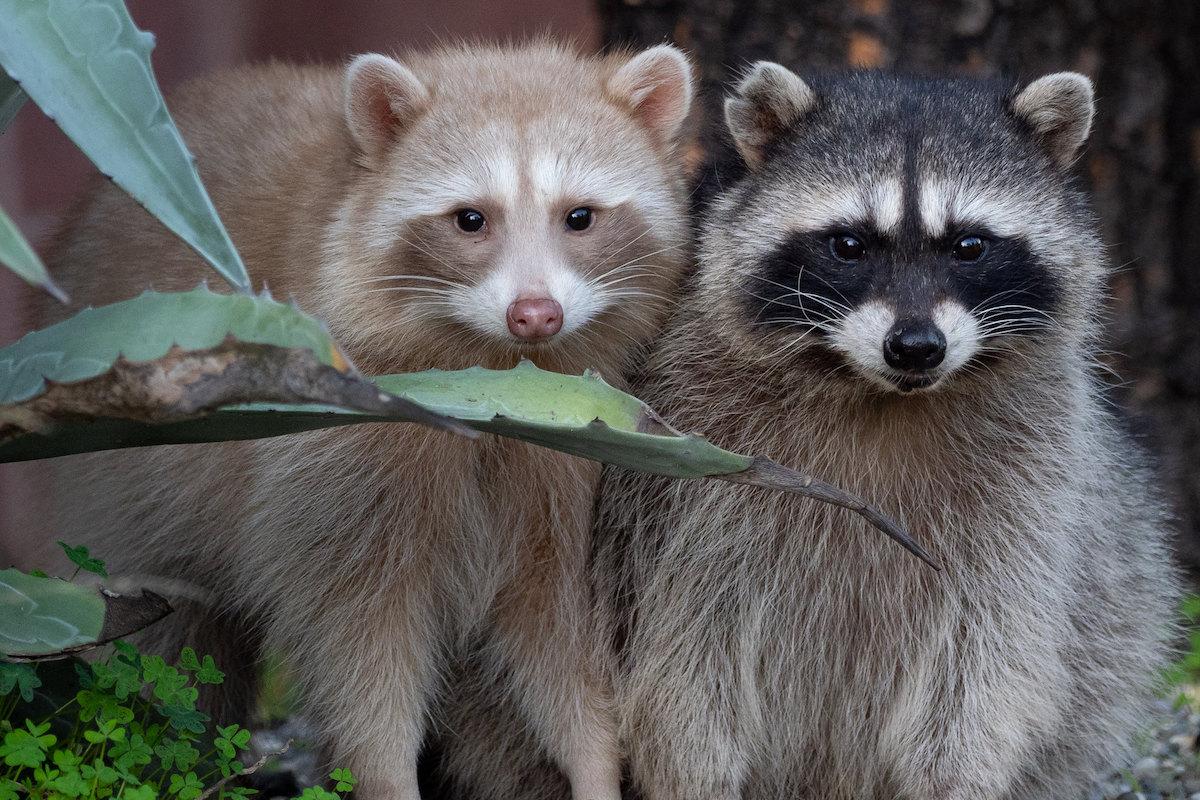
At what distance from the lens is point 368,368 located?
2.95 meters

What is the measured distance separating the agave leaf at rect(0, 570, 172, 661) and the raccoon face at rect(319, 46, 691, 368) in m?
0.83

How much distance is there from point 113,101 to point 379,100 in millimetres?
1104

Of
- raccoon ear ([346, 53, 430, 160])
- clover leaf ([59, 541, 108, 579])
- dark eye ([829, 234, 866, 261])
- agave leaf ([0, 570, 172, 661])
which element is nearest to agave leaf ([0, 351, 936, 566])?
agave leaf ([0, 570, 172, 661])

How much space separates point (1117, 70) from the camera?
14.8 ft

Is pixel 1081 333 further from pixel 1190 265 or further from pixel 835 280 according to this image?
pixel 1190 265

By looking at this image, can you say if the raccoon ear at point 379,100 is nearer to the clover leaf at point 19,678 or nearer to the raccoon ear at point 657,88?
the raccoon ear at point 657,88

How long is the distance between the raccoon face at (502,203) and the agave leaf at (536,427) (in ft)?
1.51

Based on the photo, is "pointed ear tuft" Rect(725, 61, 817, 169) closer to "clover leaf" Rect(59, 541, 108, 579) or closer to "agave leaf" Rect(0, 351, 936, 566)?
"agave leaf" Rect(0, 351, 936, 566)

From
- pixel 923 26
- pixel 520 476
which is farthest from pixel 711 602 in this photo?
pixel 923 26

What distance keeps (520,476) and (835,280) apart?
2.55ft

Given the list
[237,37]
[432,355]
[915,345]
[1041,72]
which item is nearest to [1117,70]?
[1041,72]

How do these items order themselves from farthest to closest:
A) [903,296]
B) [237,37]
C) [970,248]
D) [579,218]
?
[237,37] < [579,218] < [970,248] < [903,296]

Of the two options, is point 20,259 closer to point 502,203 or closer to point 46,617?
Result: point 46,617

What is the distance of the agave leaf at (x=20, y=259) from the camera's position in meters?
1.35
